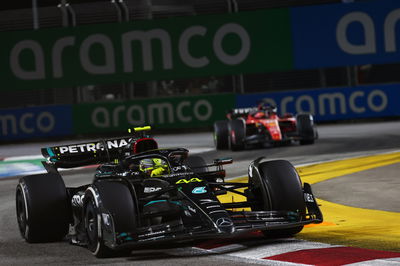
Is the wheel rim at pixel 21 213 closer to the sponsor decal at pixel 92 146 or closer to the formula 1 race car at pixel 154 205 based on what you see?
the formula 1 race car at pixel 154 205

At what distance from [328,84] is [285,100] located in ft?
5.45

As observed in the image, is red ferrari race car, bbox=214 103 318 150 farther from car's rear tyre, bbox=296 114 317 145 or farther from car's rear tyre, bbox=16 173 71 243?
car's rear tyre, bbox=16 173 71 243

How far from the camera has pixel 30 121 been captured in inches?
1253

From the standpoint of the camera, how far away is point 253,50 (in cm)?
3089

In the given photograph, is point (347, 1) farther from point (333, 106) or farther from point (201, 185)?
point (201, 185)

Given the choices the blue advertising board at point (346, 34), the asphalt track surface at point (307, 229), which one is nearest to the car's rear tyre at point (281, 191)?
the asphalt track surface at point (307, 229)

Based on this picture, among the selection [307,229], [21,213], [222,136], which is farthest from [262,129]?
[307,229]

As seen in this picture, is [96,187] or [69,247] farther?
[69,247]

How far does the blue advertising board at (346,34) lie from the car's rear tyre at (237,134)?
9.33 meters

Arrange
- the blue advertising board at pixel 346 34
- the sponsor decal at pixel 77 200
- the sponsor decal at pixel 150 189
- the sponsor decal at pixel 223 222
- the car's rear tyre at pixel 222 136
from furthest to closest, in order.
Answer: the blue advertising board at pixel 346 34 → the car's rear tyre at pixel 222 136 → the sponsor decal at pixel 77 200 → the sponsor decal at pixel 150 189 → the sponsor decal at pixel 223 222

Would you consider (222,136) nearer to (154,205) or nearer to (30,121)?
(30,121)

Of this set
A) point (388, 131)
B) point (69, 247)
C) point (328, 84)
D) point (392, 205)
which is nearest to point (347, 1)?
point (328, 84)

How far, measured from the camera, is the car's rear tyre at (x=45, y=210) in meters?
9.55

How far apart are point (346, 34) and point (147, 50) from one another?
6864 mm
